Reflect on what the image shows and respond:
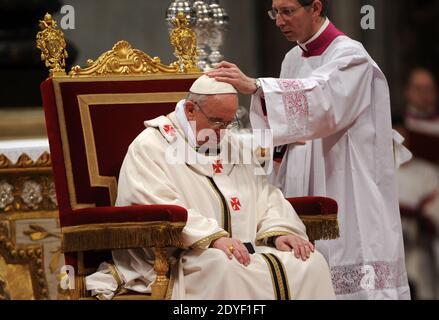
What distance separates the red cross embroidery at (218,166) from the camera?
3.52 m

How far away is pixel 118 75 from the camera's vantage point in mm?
3758

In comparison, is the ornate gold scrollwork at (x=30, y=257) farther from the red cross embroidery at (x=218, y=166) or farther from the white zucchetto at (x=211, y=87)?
the white zucchetto at (x=211, y=87)

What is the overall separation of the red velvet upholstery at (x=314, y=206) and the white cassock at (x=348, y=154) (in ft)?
1.19

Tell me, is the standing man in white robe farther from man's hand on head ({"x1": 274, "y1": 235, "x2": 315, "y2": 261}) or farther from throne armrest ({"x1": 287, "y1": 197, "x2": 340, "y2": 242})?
man's hand on head ({"x1": 274, "y1": 235, "x2": 315, "y2": 261})

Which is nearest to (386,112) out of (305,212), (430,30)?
(305,212)

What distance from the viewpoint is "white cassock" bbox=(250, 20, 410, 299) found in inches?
150

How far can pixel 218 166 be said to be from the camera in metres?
3.53

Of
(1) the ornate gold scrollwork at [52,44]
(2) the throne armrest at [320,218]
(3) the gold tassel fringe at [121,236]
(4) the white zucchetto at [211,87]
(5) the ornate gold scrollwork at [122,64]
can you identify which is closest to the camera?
(3) the gold tassel fringe at [121,236]

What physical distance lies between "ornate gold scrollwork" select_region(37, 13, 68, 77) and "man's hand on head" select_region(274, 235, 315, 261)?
1.18 meters

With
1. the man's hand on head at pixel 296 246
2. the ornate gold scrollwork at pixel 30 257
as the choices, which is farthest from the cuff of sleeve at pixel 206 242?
the ornate gold scrollwork at pixel 30 257

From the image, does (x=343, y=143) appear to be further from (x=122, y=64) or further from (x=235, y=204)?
(x=122, y=64)

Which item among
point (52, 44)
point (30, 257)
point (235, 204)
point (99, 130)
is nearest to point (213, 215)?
point (235, 204)

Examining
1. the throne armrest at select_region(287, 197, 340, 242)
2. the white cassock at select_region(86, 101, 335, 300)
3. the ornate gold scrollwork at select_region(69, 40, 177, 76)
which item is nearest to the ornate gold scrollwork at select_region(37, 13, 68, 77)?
the ornate gold scrollwork at select_region(69, 40, 177, 76)
